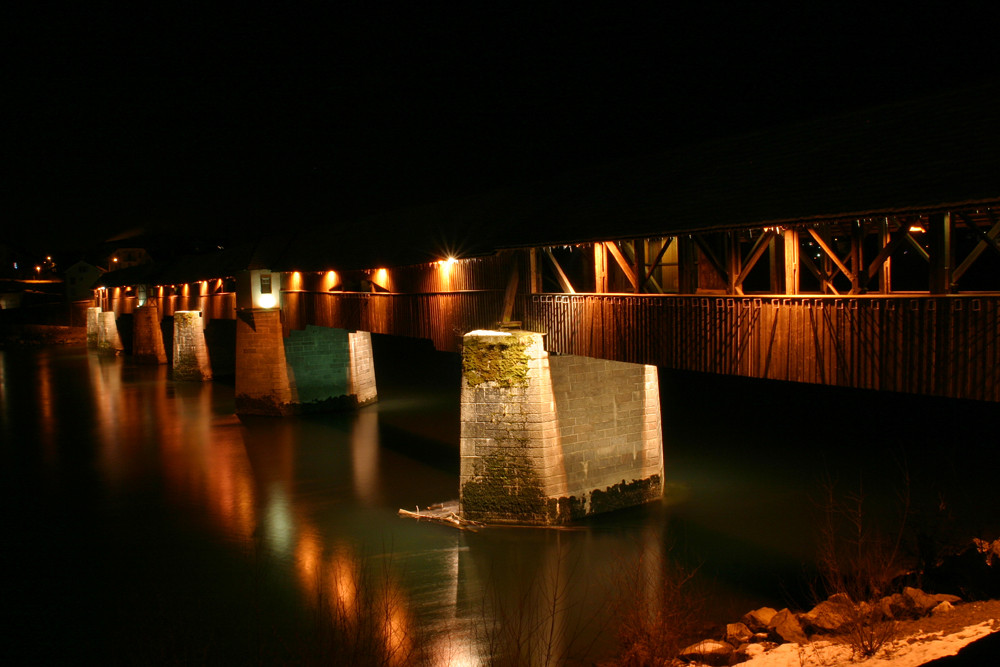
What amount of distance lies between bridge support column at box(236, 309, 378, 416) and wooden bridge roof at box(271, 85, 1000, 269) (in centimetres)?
1133

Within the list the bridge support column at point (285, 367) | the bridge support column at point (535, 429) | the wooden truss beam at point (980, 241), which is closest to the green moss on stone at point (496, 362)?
the bridge support column at point (535, 429)

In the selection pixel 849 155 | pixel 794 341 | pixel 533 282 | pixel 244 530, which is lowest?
pixel 244 530

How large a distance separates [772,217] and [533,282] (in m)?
5.03

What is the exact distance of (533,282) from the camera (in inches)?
473

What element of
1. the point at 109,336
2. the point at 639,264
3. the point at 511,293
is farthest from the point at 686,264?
the point at 109,336

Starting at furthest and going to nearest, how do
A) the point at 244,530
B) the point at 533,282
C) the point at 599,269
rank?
the point at 244,530 → the point at 533,282 → the point at 599,269

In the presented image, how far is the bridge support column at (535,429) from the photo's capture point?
11594 mm

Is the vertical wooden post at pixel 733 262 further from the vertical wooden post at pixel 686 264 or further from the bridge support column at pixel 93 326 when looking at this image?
the bridge support column at pixel 93 326

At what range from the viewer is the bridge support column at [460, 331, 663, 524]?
11.6 m

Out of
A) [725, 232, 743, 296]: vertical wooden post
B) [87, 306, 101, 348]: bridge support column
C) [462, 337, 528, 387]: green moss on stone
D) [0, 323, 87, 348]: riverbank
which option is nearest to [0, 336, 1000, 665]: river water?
[462, 337, 528, 387]: green moss on stone

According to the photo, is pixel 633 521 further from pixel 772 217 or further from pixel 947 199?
pixel 947 199

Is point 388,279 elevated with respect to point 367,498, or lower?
elevated

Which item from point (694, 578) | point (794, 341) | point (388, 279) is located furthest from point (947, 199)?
point (388, 279)

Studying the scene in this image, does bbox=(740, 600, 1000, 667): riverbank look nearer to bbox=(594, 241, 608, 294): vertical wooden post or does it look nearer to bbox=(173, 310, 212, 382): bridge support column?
bbox=(594, 241, 608, 294): vertical wooden post
